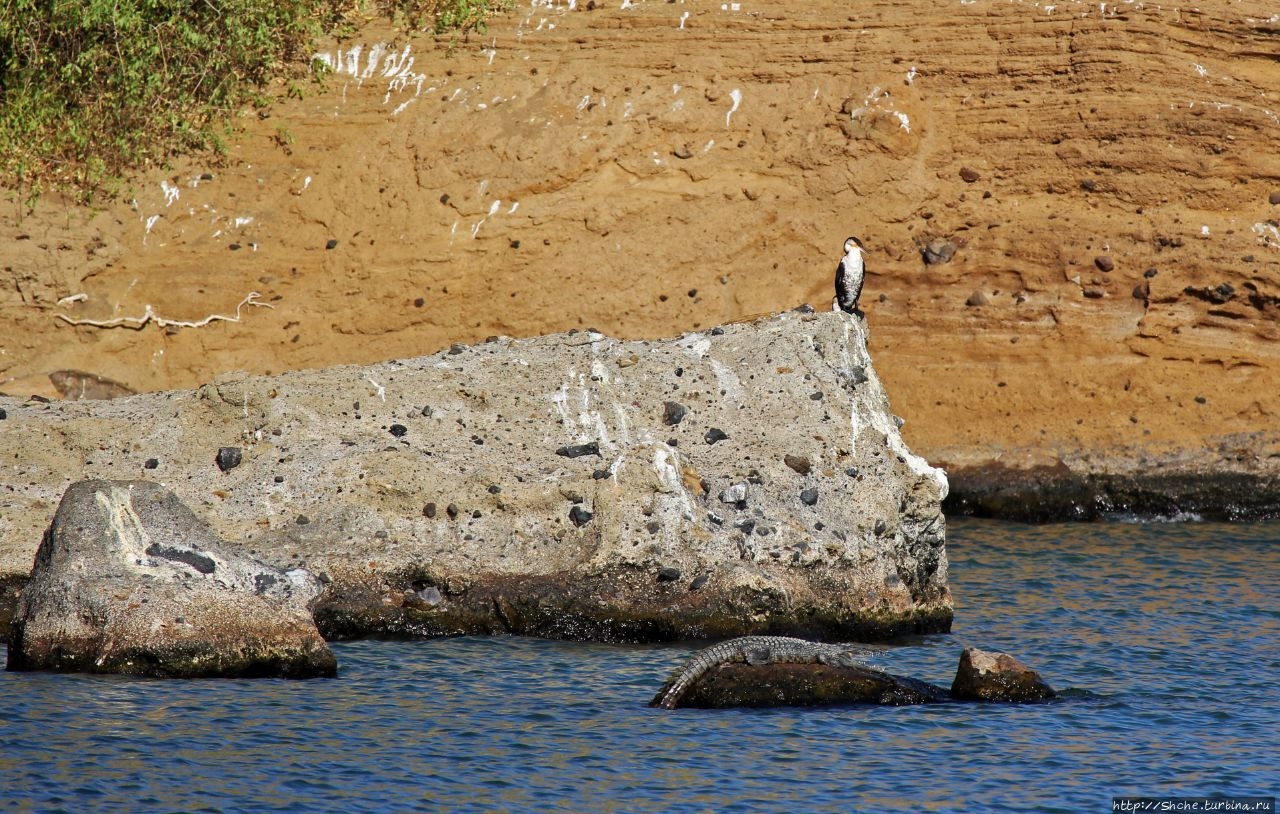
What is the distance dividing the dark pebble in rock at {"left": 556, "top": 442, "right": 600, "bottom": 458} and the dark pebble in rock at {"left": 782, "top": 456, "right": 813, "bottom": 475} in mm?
1431

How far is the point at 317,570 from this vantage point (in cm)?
1134

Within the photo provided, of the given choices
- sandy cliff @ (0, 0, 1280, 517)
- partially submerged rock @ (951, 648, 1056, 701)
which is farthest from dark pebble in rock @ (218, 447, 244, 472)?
sandy cliff @ (0, 0, 1280, 517)

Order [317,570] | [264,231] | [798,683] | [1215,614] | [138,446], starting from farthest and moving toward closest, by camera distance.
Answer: [264,231]
[1215,614]
[138,446]
[317,570]
[798,683]

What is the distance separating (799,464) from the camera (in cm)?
1248

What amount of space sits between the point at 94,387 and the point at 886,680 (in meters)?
12.6

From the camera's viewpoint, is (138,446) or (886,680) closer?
(886,680)

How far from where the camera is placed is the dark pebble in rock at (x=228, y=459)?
12016 mm

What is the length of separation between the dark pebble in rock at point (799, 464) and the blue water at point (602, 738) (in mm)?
1644

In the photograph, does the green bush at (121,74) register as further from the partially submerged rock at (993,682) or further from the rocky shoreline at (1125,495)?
the partially submerged rock at (993,682)

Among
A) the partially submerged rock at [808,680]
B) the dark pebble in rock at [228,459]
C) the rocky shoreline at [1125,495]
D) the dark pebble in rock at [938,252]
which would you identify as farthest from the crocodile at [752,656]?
the dark pebble in rock at [938,252]

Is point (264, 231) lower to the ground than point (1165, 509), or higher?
higher

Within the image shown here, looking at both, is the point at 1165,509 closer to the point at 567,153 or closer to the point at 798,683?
the point at 567,153

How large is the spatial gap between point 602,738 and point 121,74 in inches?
413

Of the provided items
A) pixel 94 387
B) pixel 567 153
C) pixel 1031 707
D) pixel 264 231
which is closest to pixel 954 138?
pixel 567 153
